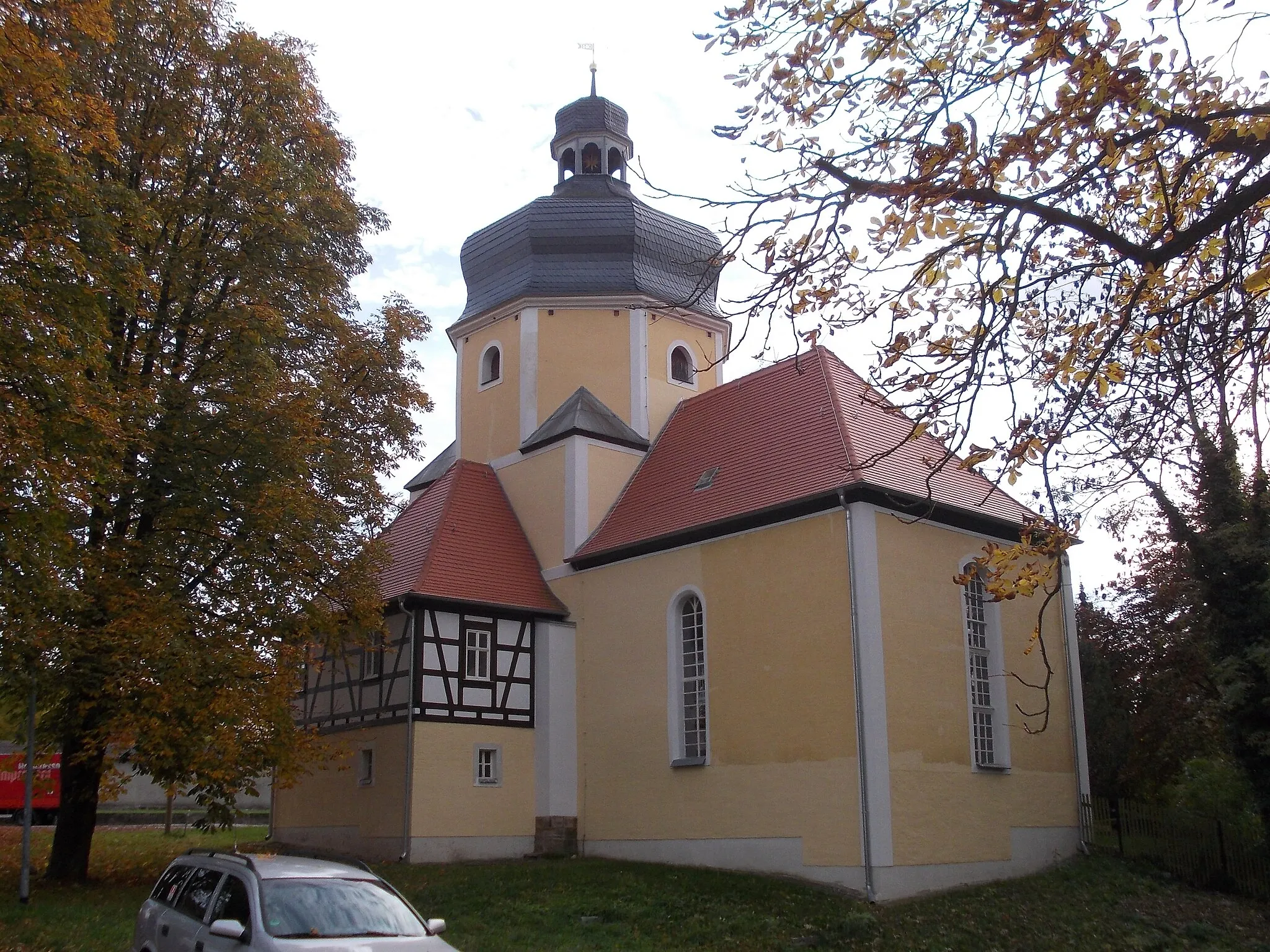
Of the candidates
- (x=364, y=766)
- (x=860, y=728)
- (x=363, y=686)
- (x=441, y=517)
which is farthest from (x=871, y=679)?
(x=363, y=686)

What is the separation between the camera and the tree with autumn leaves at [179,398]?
11.7 metres

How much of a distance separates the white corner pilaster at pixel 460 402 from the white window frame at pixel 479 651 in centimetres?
609

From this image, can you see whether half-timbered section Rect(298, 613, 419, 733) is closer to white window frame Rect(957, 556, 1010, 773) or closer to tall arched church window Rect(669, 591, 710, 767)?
tall arched church window Rect(669, 591, 710, 767)

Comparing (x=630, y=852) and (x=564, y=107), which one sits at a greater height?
(x=564, y=107)

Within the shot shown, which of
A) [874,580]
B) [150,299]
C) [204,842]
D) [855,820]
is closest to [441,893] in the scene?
[855,820]

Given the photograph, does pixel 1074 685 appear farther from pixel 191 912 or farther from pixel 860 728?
pixel 191 912

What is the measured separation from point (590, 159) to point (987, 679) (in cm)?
1512

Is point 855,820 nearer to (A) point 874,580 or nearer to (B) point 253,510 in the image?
(A) point 874,580

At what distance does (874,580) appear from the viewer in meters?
17.0

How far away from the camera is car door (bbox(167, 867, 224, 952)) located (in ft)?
29.1

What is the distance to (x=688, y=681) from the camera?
772 inches

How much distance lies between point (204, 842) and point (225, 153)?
16544 millimetres

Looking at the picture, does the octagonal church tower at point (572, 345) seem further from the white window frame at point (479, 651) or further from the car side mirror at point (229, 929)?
the car side mirror at point (229, 929)

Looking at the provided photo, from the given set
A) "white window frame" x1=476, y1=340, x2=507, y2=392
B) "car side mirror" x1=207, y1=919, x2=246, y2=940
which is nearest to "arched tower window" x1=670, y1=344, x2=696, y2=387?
"white window frame" x1=476, y1=340, x2=507, y2=392
